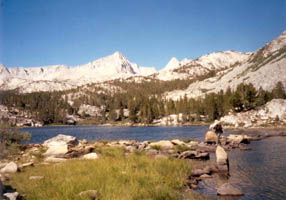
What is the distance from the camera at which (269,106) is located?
247ft

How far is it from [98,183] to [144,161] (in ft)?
21.1

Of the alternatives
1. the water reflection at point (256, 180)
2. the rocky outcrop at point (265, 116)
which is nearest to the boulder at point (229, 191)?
the water reflection at point (256, 180)

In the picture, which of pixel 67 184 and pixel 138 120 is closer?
pixel 67 184

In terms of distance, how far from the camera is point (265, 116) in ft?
245

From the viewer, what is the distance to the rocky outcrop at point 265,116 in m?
71.3

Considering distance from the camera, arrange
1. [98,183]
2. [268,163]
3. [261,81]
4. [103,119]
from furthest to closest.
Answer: [103,119]
[261,81]
[268,163]
[98,183]

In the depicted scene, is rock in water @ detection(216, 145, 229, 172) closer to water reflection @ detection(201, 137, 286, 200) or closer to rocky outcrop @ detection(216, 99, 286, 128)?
water reflection @ detection(201, 137, 286, 200)

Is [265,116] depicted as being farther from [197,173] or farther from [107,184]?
[107,184]

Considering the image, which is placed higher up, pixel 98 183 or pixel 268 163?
pixel 98 183

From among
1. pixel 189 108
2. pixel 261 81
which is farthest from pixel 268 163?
pixel 189 108

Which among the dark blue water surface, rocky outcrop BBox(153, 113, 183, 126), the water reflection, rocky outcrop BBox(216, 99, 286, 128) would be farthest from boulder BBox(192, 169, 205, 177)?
rocky outcrop BBox(153, 113, 183, 126)

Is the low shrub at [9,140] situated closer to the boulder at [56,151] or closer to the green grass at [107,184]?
the boulder at [56,151]

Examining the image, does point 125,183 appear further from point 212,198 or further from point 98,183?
point 212,198

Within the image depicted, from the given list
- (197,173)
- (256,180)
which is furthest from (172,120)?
(256,180)
